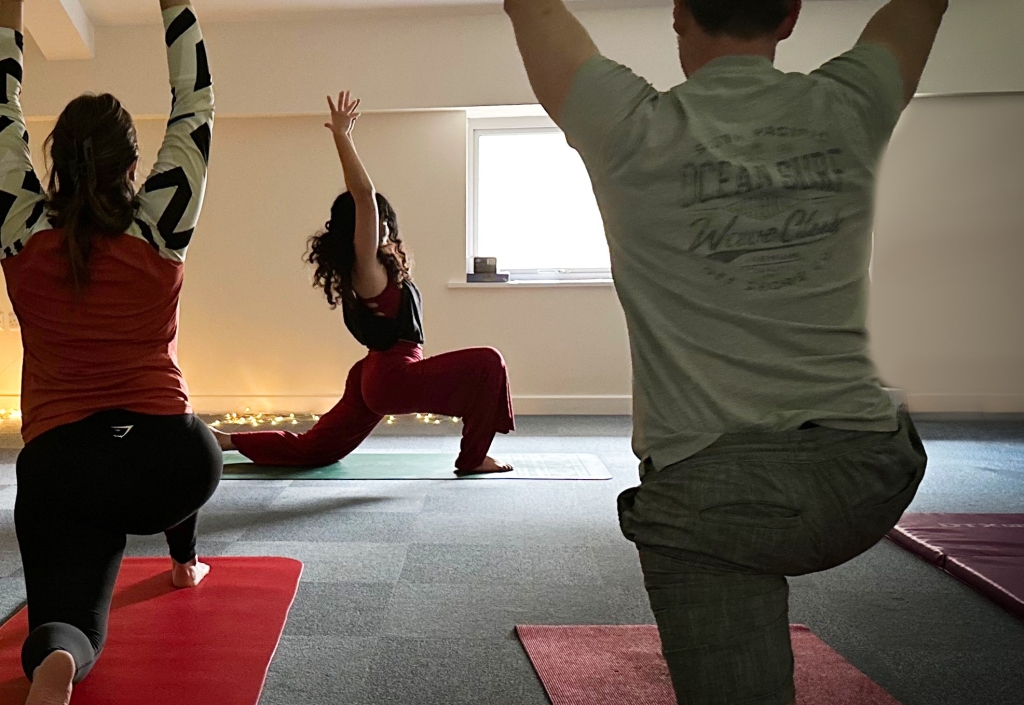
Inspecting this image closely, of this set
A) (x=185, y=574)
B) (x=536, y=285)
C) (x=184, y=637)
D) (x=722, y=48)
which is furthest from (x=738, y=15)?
(x=536, y=285)

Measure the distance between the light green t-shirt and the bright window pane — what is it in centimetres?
451

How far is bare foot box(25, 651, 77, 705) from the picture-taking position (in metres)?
1.28

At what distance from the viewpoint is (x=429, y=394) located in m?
3.18

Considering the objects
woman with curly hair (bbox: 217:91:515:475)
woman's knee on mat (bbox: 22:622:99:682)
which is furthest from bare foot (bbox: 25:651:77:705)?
woman with curly hair (bbox: 217:91:515:475)

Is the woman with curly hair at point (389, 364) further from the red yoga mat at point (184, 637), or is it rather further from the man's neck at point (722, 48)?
the man's neck at point (722, 48)

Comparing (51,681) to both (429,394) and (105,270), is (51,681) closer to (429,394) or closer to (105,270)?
(105,270)

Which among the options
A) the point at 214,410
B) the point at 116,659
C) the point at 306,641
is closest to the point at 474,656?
the point at 306,641

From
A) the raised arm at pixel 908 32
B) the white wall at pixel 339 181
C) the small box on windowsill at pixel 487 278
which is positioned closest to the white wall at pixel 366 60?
the white wall at pixel 339 181

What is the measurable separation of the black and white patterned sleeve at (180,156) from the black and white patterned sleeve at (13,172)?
0.54 ft

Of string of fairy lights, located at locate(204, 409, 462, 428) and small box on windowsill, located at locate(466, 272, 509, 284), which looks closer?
string of fairy lights, located at locate(204, 409, 462, 428)

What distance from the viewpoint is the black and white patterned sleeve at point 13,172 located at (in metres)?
1.42

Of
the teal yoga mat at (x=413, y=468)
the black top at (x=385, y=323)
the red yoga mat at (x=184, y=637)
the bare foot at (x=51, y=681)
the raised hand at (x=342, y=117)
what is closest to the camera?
the bare foot at (x=51, y=681)

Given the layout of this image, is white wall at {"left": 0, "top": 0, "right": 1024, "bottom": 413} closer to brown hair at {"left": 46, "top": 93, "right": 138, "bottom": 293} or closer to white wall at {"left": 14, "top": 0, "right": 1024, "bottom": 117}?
white wall at {"left": 14, "top": 0, "right": 1024, "bottom": 117}

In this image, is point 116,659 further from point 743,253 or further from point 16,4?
point 743,253
